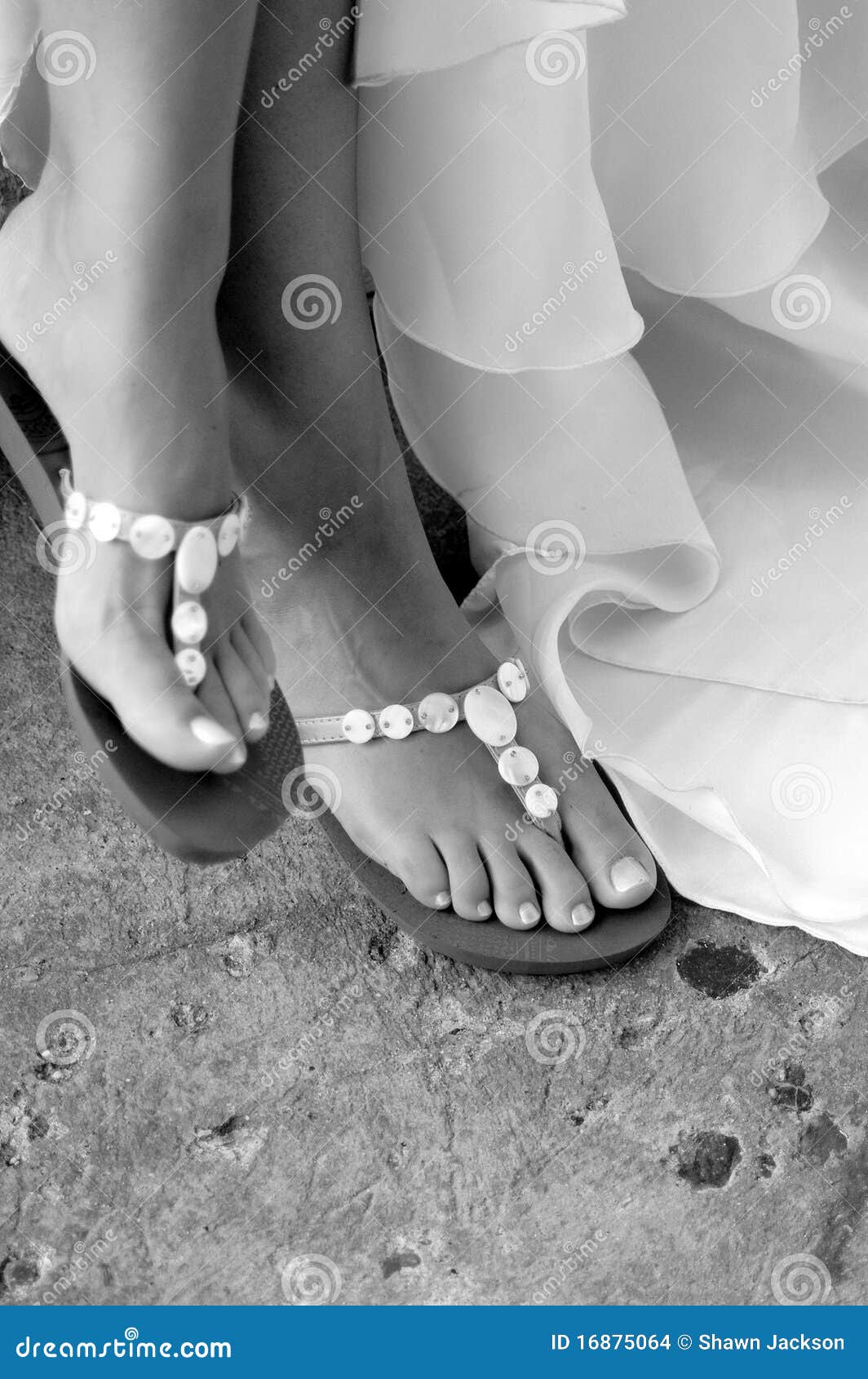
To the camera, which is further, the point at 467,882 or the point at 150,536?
the point at 467,882

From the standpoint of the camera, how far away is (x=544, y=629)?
0.99 metres

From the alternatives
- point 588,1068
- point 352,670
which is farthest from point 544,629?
point 588,1068

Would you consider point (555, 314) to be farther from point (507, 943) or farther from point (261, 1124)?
point (261, 1124)

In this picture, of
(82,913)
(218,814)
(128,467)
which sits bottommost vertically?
(82,913)

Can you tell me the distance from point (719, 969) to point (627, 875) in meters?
0.10

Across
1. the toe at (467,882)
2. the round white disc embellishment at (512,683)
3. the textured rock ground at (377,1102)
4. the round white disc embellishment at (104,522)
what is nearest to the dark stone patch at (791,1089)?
the textured rock ground at (377,1102)

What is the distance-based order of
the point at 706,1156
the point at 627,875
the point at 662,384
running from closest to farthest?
the point at 706,1156 < the point at 627,875 < the point at 662,384

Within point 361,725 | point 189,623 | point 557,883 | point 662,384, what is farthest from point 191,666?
point 662,384

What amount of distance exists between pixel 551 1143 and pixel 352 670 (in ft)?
1.23

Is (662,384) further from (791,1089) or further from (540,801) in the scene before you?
(791,1089)

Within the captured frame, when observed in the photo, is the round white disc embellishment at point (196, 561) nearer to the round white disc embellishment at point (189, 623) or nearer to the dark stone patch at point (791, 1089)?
the round white disc embellishment at point (189, 623)

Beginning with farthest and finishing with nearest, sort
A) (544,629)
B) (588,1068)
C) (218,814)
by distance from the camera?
1. (544,629)
2. (588,1068)
3. (218,814)

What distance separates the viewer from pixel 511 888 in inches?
34.8

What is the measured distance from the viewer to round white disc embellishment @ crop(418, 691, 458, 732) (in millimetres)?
919
